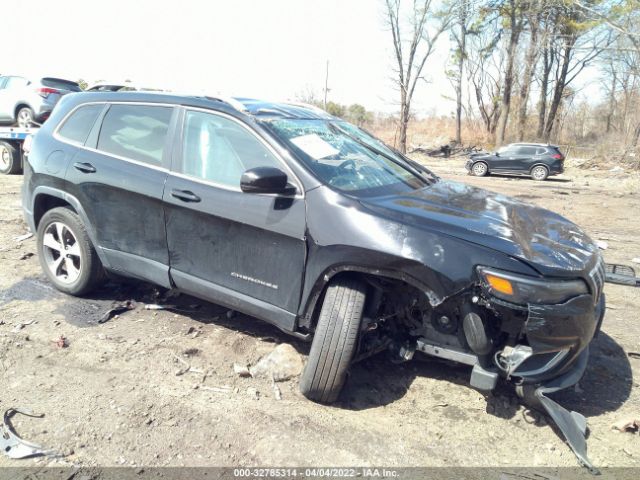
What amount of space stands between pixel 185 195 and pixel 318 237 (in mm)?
1123

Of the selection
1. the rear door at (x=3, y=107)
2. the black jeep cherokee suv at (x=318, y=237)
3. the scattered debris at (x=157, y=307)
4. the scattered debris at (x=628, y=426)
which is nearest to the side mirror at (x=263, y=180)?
the black jeep cherokee suv at (x=318, y=237)

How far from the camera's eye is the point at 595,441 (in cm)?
289

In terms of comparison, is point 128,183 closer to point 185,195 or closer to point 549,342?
point 185,195

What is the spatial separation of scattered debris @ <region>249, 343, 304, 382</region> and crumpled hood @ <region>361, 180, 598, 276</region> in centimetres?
127

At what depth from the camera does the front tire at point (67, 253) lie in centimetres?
423

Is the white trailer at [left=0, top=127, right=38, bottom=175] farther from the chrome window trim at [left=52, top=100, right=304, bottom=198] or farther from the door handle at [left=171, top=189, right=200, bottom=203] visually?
the door handle at [left=171, top=189, right=200, bottom=203]

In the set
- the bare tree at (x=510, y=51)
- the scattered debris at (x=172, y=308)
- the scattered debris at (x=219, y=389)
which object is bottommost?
the scattered debris at (x=219, y=389)

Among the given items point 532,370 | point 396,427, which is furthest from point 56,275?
point 532,370

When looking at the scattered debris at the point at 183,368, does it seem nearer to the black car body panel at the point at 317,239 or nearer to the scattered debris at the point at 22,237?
the black car body panel at the point at 317,239

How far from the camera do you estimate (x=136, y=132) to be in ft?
13.1

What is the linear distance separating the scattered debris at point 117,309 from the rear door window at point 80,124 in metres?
1.44

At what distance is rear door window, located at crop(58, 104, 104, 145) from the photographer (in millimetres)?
4266

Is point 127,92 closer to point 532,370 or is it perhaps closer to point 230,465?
point 230,465

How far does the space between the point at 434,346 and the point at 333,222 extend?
98 cm
